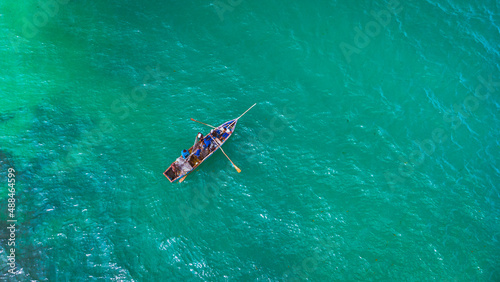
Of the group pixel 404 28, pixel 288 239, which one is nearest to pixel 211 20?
pixel 404 28

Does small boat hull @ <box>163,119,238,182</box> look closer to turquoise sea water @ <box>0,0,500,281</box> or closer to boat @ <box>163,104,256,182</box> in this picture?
boat @ <box>163,104,256,182</box>

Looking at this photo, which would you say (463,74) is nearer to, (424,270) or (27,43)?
(424,270)

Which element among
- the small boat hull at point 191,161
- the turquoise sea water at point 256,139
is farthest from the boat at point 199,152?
the turquoise sea water at point 256,139

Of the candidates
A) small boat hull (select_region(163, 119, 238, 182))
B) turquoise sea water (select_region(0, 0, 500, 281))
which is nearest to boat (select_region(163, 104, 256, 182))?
small boat hull (select_region(163, 119, 238, 182))

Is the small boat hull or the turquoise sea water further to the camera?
the small boat hull

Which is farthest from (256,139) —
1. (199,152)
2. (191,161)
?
(191,161)

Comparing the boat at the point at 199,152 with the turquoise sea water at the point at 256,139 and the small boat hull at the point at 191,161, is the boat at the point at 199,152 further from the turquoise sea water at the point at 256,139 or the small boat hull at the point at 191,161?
the turquoise sea water at the point at 256,139
